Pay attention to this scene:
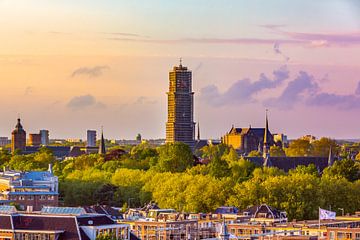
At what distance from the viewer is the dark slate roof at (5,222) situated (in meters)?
65.3

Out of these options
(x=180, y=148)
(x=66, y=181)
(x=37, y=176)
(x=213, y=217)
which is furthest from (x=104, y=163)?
(x=213, y=217)

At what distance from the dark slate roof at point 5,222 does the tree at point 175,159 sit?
6217 cm

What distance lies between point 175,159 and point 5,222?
67459 mm

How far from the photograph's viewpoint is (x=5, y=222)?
6575 centimetres

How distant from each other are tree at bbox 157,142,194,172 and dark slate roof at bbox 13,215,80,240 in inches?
2468

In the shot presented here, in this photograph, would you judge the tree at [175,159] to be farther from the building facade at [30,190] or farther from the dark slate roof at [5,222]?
the dark slate roof at [5,222]

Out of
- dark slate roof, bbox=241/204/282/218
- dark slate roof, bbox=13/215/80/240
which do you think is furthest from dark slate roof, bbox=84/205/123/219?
dark slate roof, bbox=13/215/80/240

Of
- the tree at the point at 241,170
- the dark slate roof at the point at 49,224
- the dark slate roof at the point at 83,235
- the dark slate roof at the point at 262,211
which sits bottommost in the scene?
the dark slate roof at the point at 83,235

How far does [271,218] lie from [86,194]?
28.7 metres

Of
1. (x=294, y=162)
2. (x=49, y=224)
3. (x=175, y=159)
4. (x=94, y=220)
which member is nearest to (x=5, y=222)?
(x=49, y=224)

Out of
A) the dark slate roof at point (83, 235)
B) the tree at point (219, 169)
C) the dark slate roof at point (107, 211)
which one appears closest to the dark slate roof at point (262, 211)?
the dark slate roof at point (107, 211)

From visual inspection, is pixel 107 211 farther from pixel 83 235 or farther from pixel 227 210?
pixel 83 235

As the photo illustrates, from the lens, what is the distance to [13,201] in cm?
10319

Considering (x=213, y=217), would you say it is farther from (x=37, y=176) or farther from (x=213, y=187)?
(x=37, y=176)
